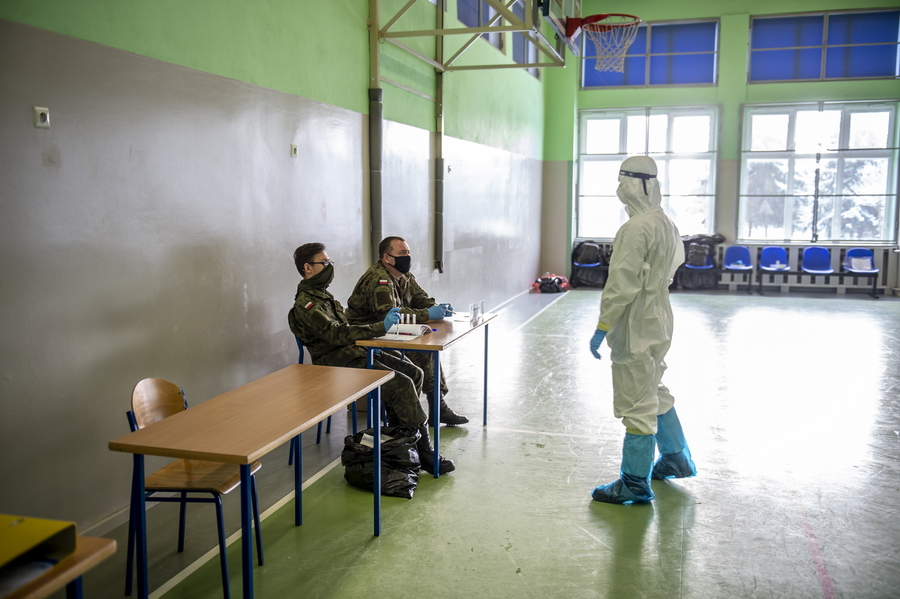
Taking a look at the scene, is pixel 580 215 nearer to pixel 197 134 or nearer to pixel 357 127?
pixel 357 127

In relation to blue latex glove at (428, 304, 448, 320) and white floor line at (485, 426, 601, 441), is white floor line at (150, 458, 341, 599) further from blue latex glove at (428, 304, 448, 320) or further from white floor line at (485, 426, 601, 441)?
white floor line at (485, 426, 601, 441)

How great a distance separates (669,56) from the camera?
41.2ft

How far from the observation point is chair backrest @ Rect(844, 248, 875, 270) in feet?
37.4

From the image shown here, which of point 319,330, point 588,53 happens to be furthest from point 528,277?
point 319,330

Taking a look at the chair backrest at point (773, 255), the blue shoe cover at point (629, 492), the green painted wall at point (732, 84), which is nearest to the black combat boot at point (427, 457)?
the blue shoe cover at point (629, 492)

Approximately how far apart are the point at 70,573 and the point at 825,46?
13.7 m

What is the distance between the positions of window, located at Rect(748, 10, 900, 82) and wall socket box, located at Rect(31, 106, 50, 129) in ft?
40.0

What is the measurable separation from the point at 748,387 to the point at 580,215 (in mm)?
8243

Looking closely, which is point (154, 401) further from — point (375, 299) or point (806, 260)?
point (806, 260)

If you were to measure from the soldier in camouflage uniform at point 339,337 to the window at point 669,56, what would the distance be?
10.1 metres

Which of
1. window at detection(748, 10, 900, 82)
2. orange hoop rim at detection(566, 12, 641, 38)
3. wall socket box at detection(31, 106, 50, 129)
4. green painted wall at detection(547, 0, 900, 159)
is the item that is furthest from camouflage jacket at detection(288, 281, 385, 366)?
window at detection(748, 10, 900, 82)

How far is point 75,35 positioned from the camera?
285cm

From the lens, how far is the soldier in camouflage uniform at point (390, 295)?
409cm

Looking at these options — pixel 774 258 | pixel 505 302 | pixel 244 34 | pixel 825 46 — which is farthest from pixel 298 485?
pixel 825 46
